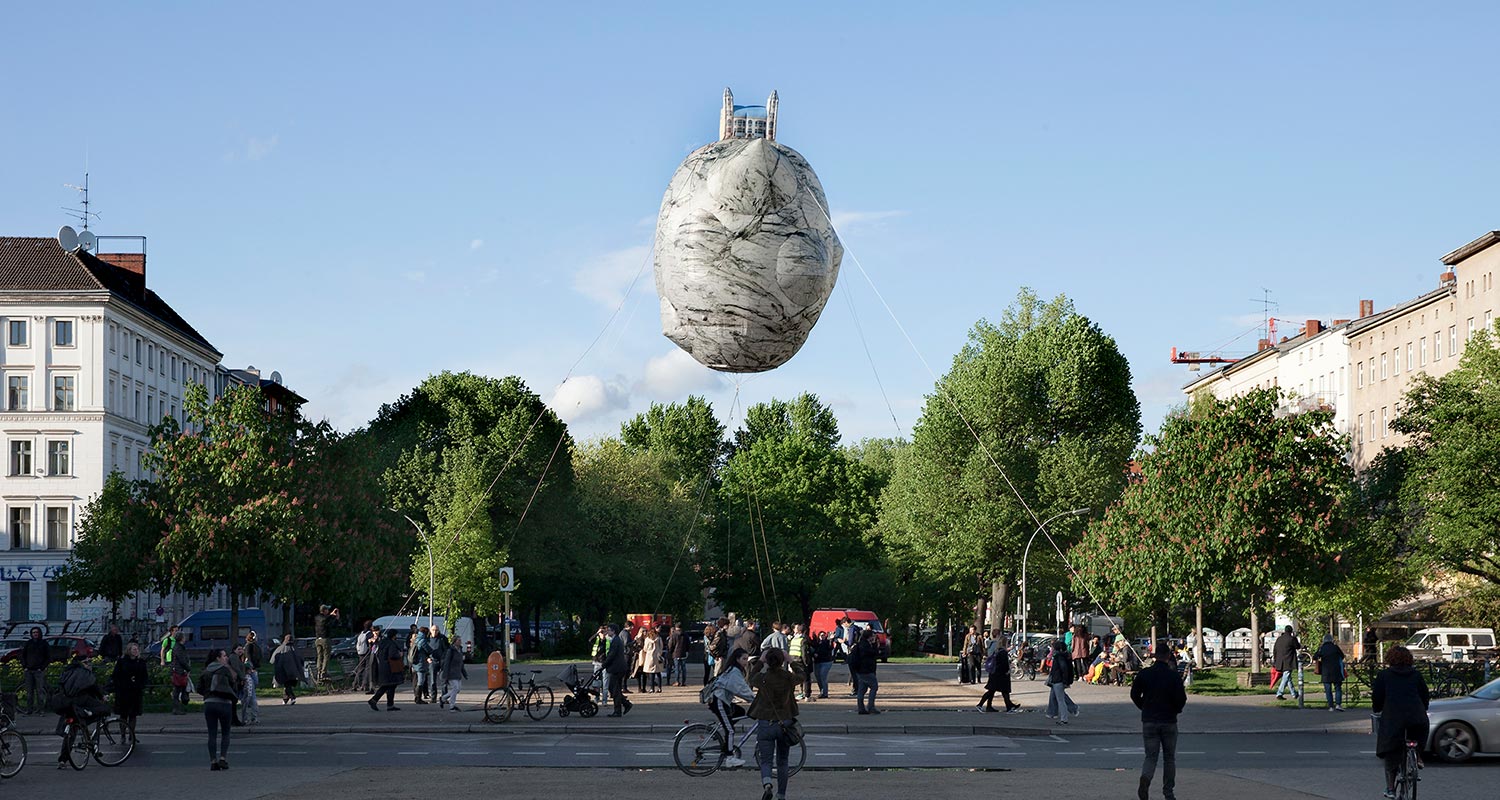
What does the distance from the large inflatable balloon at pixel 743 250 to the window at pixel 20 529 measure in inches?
2880

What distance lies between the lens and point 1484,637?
6612cm

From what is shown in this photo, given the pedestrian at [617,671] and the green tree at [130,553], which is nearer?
the pedestrian at [617,671]

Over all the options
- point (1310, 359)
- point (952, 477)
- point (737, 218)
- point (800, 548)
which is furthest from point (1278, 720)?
point (1310, 359)

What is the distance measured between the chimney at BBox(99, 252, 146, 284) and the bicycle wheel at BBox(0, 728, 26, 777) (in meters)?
73.6

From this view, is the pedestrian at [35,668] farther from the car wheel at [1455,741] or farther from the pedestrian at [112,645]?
the car wheel at [1455,741]

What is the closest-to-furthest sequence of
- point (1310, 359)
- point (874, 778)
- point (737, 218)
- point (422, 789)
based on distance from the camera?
point (737, 218), point (422, 789), point (874, 778), point (1310, 359)

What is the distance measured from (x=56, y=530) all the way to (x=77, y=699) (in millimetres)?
61935

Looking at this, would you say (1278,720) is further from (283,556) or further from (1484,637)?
(1484,637)

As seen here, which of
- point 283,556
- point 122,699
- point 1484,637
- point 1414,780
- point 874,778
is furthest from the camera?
point 1484,637

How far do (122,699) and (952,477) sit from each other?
159ft

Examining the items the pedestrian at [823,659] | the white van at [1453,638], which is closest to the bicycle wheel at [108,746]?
the pedestrian at [823,659]

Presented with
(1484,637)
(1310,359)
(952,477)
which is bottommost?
(1484,637)

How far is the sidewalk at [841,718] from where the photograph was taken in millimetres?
29453

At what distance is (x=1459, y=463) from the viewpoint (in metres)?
48.0
